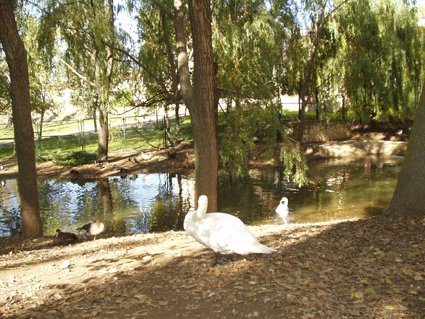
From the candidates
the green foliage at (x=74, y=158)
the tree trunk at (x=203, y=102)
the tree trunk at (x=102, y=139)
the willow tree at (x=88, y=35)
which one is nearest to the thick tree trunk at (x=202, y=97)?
the tree trunk at (x=203, y=102)

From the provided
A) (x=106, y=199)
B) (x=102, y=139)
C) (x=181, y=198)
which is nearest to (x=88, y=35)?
(x=106, y=199)

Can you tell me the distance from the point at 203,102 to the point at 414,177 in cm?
358

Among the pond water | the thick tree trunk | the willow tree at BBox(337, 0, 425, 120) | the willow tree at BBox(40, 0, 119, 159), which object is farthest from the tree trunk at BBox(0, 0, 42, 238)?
the willow tree at BBox(337, 0, 425, 120)

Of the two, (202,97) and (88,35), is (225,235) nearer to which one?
(202,97)

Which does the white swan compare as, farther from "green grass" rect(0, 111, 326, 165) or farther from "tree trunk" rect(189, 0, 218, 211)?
"green grass" rect(0, 111, 326, 165)

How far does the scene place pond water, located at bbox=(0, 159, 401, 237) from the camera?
12.4 metres

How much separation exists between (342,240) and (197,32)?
13.8ft

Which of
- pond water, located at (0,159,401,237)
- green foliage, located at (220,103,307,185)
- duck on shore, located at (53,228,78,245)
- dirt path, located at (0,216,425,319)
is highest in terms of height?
green foliage, located at (220,103,307,185)

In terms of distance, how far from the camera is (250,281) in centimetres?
464

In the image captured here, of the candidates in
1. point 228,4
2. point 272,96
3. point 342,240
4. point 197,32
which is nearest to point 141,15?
point 228,4

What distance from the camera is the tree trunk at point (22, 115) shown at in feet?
28.0

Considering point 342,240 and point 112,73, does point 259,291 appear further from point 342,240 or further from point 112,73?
point 112,73

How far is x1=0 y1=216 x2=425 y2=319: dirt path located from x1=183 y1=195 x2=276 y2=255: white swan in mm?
291

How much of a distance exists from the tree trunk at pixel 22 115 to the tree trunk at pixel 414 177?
6762 mm
